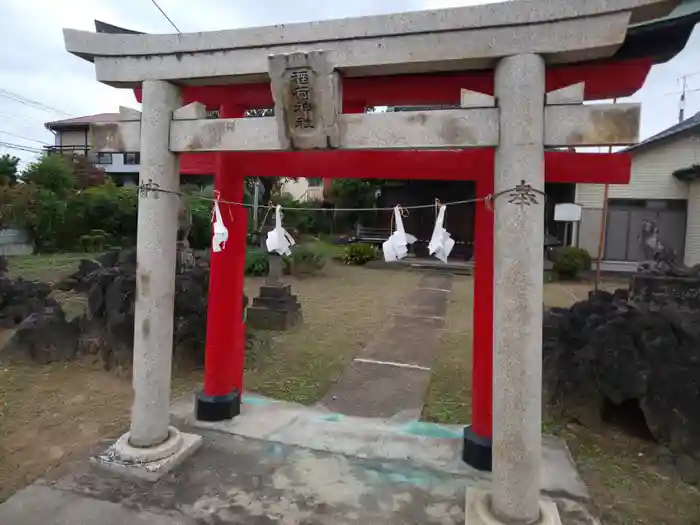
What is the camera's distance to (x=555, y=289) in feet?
46.2

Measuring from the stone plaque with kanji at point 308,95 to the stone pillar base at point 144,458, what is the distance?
8.31ft

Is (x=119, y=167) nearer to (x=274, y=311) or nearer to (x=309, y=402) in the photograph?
(x=274, y=311)

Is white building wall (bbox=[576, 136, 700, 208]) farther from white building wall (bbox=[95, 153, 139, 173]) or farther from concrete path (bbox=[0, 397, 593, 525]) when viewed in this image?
white building wall (bbox=[95, 153, 139, 173])

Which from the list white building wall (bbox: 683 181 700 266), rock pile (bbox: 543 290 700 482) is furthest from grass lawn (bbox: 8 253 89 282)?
white building wall (bbox: 683 181 700 266)

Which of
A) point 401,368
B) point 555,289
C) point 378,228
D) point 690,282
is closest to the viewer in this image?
point 401,368

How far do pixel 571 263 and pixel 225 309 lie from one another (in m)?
14.1

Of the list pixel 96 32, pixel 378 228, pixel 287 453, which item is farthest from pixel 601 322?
pixel 378 228

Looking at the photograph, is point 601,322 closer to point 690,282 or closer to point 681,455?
point 681,455

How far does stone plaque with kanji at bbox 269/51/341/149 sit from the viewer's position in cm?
302

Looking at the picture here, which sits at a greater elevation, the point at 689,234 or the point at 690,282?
the point at 689,234

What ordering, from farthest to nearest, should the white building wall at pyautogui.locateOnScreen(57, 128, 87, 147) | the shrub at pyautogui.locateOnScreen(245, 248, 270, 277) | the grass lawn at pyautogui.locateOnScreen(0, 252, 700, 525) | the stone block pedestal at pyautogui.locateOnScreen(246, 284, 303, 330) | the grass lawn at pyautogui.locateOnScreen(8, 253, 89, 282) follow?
1. the white building wall at pyautogui.locateOnScreen(57, 128, 87, 147)
2. the shrub at pyautogui.locateOnScreen(245, 248, 270, 277)
3. the grass lawn at pyautogui.locateOnScreen(8, 253, 89, 282)
4. the stone block pedestal at pyautogui.locateOnScreen(246, 284, 303, 330)
5. the grass lawn at pyautogui.locateOnScreen(0, 252, 700, 525)

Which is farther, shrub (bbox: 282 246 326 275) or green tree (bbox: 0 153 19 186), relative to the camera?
green tree (bbox: 0 153 19 186)

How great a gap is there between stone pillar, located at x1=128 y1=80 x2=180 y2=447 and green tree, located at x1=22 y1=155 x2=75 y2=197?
Answer: 56.6 ft

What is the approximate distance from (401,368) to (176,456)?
3.61m
